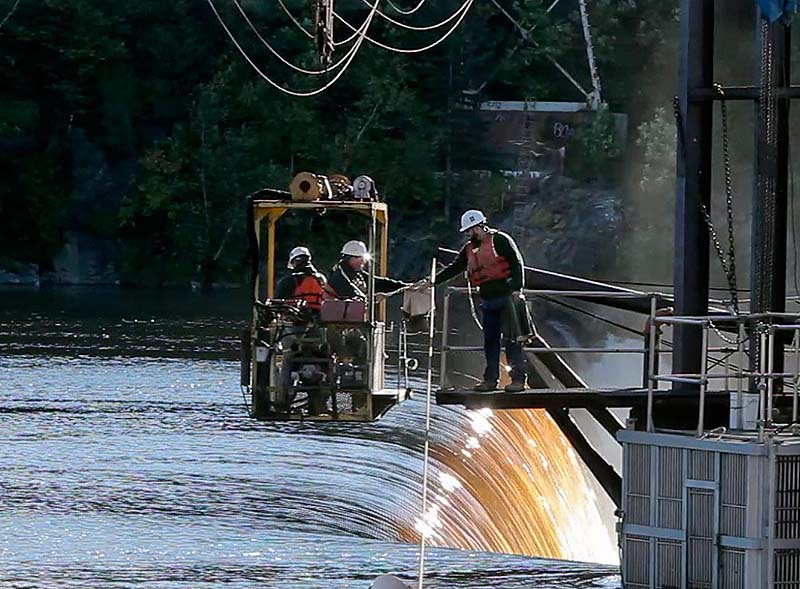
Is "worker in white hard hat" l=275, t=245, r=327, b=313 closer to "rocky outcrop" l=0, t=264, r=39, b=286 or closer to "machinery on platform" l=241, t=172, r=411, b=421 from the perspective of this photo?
"machinery on platform" l=241, t=172, r=411, b=421

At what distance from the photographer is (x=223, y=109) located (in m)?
80.6

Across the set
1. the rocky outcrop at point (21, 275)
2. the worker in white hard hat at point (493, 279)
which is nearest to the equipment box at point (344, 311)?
the worker in white hard hat at point (493, 279)

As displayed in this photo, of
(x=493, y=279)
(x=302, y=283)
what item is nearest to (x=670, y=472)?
(x=493, y=279)

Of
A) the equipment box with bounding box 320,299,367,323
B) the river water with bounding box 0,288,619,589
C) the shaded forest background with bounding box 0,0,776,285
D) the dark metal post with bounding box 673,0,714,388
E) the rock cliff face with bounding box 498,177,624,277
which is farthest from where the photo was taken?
the shaded forest background with bounding box 0,0,776,285

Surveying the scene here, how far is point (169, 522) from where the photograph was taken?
2506 centimetres

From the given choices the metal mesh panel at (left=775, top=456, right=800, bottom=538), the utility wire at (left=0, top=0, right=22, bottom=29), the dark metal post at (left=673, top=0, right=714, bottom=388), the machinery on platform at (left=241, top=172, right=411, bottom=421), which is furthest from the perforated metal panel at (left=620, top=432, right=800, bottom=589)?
the utility wire at (left=0, top=0, right=22, bottom=29)

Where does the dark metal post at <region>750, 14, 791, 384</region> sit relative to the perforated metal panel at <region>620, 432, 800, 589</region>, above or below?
above

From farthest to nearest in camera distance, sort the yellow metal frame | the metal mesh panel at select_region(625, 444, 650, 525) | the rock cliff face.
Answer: the rock cliff face < the yellow metal frame < the metal mesh panel at select_region(625, 444, 650, 525)

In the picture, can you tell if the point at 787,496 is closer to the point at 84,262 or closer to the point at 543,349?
the point at 543,349

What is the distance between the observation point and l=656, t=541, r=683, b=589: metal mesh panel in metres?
18.5

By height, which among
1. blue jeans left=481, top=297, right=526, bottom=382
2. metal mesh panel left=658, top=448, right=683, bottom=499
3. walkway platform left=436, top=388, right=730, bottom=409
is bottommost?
metal mesh panel left=658, top=448, right=683, bottom=499

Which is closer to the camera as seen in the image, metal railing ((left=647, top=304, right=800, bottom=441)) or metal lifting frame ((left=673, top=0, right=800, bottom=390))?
metal railing ((left=647, top=304, right=800, bottom=441))

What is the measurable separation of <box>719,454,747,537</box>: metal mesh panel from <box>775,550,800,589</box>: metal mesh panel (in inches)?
15.3

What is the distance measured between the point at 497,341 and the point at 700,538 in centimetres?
333
